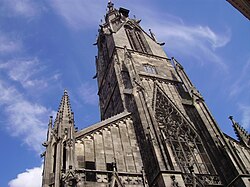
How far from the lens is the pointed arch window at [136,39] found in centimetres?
2428

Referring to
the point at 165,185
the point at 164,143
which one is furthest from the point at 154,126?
the point at 165,185

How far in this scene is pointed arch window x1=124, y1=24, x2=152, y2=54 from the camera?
2428 centimetres

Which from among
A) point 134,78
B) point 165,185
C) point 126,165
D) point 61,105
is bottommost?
point 165,185

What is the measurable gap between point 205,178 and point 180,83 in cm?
895

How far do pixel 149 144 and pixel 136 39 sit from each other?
52.8 feet

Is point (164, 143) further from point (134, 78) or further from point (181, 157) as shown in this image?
point (134, 78)

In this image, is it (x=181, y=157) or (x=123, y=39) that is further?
(x=123, y=39)

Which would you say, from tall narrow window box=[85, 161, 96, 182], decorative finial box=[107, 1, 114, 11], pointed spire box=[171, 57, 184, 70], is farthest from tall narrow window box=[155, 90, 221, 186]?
decorative finial box=[107, 1, 114, 11]

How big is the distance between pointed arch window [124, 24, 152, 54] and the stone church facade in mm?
4295

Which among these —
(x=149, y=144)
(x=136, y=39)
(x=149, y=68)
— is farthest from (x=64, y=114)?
(x=136, y=39)

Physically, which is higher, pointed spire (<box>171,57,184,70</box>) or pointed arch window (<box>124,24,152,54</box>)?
pointed arch window (<box>124,24,152,54</box>)

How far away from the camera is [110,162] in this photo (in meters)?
11.7

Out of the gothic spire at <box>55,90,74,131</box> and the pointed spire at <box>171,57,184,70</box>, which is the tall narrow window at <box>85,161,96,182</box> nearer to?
the gothic spire at <box>55,90,74,131</box>

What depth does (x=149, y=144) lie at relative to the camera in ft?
39.1
